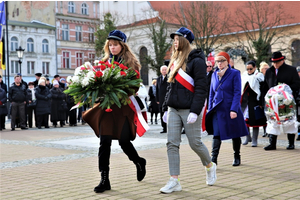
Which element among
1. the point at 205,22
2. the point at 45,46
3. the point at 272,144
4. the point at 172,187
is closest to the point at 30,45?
the point at 45,46

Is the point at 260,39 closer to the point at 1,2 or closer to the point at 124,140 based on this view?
the point at 1,2

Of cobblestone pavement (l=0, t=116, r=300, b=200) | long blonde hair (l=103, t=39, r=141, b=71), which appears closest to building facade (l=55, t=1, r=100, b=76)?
cobblestone pavement (l=0, t=116, r=300, b=200)

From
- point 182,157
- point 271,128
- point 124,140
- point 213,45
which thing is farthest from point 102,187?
point 213,45

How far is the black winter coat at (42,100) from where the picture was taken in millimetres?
16891

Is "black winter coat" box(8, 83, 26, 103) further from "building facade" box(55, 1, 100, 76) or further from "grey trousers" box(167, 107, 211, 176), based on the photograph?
"building facade" box(55, 1, 100, 76)

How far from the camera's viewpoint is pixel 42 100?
55.8 ft

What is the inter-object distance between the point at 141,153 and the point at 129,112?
3.40m

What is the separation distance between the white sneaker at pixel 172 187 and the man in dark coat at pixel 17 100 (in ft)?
40.4

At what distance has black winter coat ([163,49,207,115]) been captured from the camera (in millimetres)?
5293

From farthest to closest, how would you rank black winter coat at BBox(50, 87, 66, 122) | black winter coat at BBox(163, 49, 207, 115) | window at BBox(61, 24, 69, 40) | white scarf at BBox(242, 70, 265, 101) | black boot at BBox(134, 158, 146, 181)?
1. window at BBox(61, 24, 69, 40)
2. black winter coat at BBox(50, 87, 66, 122)
3. white scarf at BBox(242, 70, 265, 101)
4. black boot at BBox(134, 158, 146, 181)
5. black winter coat at BBox(163, 49, 207, 115)

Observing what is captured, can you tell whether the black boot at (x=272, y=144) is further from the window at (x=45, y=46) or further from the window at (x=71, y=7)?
the window at (x=71, y=7)

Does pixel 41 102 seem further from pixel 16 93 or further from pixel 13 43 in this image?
pixel 13 43

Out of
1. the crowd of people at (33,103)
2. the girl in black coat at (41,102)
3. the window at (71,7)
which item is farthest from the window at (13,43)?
the girl in black coat at (41,102)

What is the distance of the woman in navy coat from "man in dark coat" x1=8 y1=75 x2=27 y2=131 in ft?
35.6
